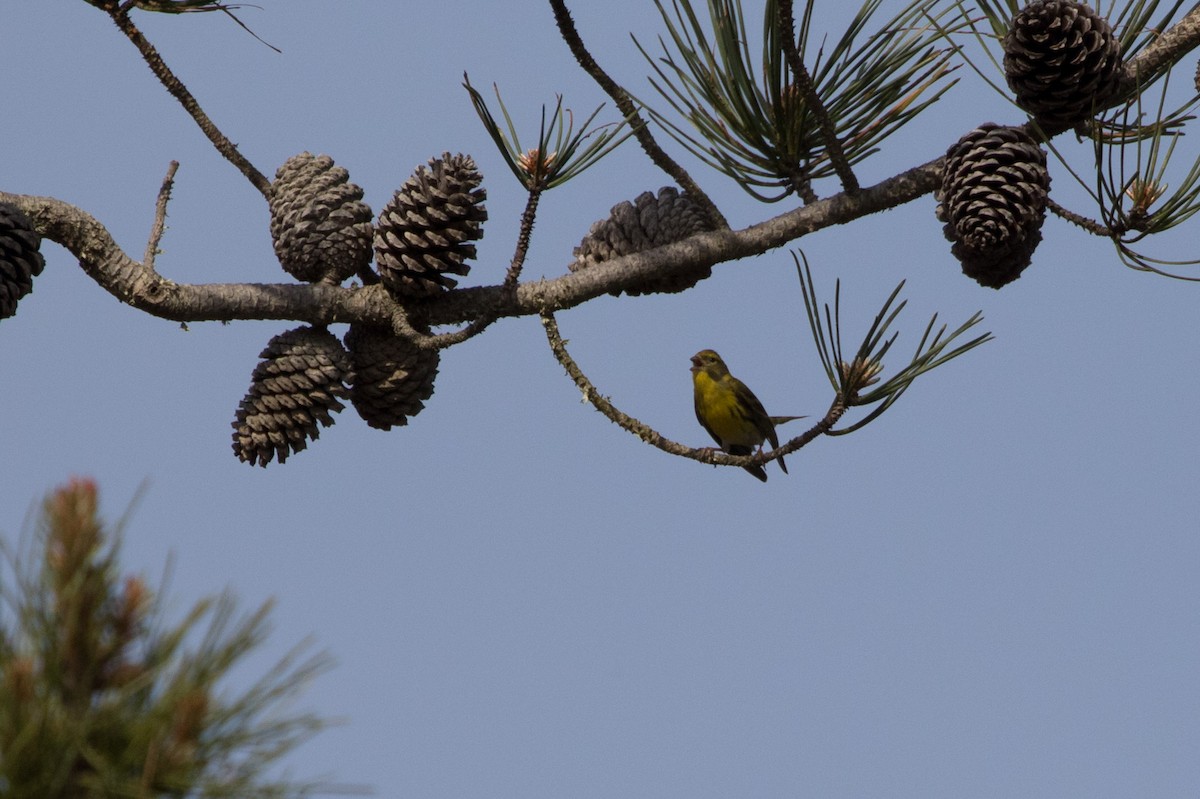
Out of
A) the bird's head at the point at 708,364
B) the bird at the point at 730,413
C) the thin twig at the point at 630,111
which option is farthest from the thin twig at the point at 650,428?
the bird's head at the point at 708,364

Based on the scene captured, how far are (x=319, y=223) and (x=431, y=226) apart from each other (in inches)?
12.9

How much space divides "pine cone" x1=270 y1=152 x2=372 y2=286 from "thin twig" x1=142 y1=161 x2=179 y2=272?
277mm

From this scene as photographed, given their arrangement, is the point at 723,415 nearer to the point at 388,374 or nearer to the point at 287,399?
the point at 388,374

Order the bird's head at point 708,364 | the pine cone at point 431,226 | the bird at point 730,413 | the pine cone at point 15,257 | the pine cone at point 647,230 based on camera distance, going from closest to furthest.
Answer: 1. the pine cone at point 15,257
2. the pine cone at point 431,226
3. the pine cone at point 647,230
4. the bird at point 730,413
5. the bird's head at point 708,364

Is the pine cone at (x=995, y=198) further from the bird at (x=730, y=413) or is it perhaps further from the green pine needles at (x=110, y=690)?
the bird at (x=730, y=413)

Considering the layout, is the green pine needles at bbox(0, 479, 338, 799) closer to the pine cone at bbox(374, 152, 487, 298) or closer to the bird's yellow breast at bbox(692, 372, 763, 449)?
the pine cone at bbox(374, 152, 487, 298)

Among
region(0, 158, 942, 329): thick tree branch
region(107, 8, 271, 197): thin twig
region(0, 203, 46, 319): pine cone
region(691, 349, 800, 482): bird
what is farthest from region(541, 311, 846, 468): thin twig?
region(691, 349, 800, 482): bird

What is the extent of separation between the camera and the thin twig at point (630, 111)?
11.2ft

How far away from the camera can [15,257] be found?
304cm

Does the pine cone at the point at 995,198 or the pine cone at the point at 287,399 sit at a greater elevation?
the pine cone at the point at 995,198

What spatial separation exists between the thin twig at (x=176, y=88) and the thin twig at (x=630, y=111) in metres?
0.98

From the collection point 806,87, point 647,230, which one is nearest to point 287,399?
point 647,230

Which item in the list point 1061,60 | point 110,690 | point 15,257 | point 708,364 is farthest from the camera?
point 708,364

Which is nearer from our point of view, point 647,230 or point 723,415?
point 647,230
